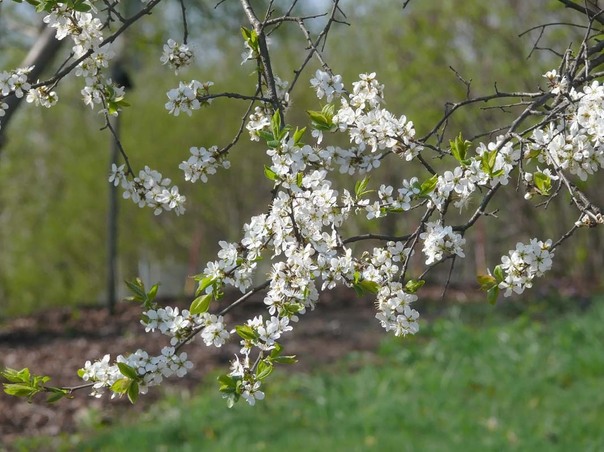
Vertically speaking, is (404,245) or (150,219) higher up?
(150,219)

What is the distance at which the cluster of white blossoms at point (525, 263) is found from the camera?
75.3 inches

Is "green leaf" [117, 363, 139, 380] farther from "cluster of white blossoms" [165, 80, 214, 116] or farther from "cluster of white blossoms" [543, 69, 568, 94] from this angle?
"cluster of white blossoms" [543, 69, 568, 94]

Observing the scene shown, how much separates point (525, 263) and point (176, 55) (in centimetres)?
108

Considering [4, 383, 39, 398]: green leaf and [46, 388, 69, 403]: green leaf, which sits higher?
[4, 383, 39, 398]: green leaf

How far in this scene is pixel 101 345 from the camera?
26.6 feet

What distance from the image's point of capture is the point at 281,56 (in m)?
13.4

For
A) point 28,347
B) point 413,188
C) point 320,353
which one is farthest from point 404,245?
point 28,347

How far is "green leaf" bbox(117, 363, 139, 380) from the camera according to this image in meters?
1.84

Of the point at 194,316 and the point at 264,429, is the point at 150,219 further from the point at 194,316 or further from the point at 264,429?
the point at 194,316

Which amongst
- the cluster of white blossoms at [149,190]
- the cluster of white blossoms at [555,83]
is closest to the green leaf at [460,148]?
the cluster of white blossoms at [555,83]

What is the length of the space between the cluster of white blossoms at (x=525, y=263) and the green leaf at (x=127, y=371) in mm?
869

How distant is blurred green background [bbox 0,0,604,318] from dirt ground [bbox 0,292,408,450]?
2.71 metres

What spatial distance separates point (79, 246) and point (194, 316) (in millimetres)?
11663

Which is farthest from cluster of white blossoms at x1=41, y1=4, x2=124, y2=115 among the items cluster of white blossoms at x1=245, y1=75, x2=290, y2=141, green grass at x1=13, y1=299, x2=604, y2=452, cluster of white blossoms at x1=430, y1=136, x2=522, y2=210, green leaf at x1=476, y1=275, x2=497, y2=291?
green grass at x1=13, y1=299, x2=604, y2=452
